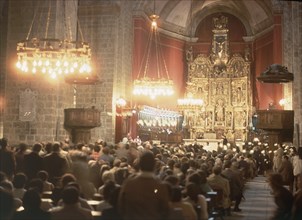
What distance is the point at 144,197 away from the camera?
17.1ft

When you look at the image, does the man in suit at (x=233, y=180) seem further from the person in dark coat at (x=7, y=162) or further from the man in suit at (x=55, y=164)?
the person in dark coat at (x=7, y=162)

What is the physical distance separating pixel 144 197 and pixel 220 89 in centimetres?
2892

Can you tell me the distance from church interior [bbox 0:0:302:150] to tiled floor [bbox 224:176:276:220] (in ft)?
11.3

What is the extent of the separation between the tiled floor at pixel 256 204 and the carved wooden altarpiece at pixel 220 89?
45.6ft

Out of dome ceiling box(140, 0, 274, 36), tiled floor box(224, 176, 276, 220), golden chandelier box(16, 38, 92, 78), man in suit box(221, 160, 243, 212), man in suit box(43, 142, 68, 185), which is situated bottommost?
tiled floor box(224, 176, 276, 220)

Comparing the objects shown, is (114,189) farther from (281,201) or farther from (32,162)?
(32,162)

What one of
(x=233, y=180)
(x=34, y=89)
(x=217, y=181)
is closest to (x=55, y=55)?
(x=34, y=89)

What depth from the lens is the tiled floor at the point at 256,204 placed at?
11562mm

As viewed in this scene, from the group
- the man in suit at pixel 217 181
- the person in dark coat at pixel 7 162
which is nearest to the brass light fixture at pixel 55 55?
the person in dark coat at pixel 7 162

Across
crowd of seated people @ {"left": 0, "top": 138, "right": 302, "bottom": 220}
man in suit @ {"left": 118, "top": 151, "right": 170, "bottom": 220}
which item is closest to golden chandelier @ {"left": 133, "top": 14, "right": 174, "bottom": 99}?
crowd of seated people @ {"left": 0, "top": 138, "right": 302, "bottom": 220}

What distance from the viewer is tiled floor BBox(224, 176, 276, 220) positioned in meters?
11.6

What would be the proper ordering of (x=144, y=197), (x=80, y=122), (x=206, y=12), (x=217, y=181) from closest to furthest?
(x=144, y=197) < (x=217, y=181) < (x=80, y=122) < (x=206, y=12)

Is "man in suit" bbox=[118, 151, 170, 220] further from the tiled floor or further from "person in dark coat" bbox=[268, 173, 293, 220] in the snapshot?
the tiled floor

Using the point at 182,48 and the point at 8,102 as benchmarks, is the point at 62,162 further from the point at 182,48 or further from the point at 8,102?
the point at 182,48
